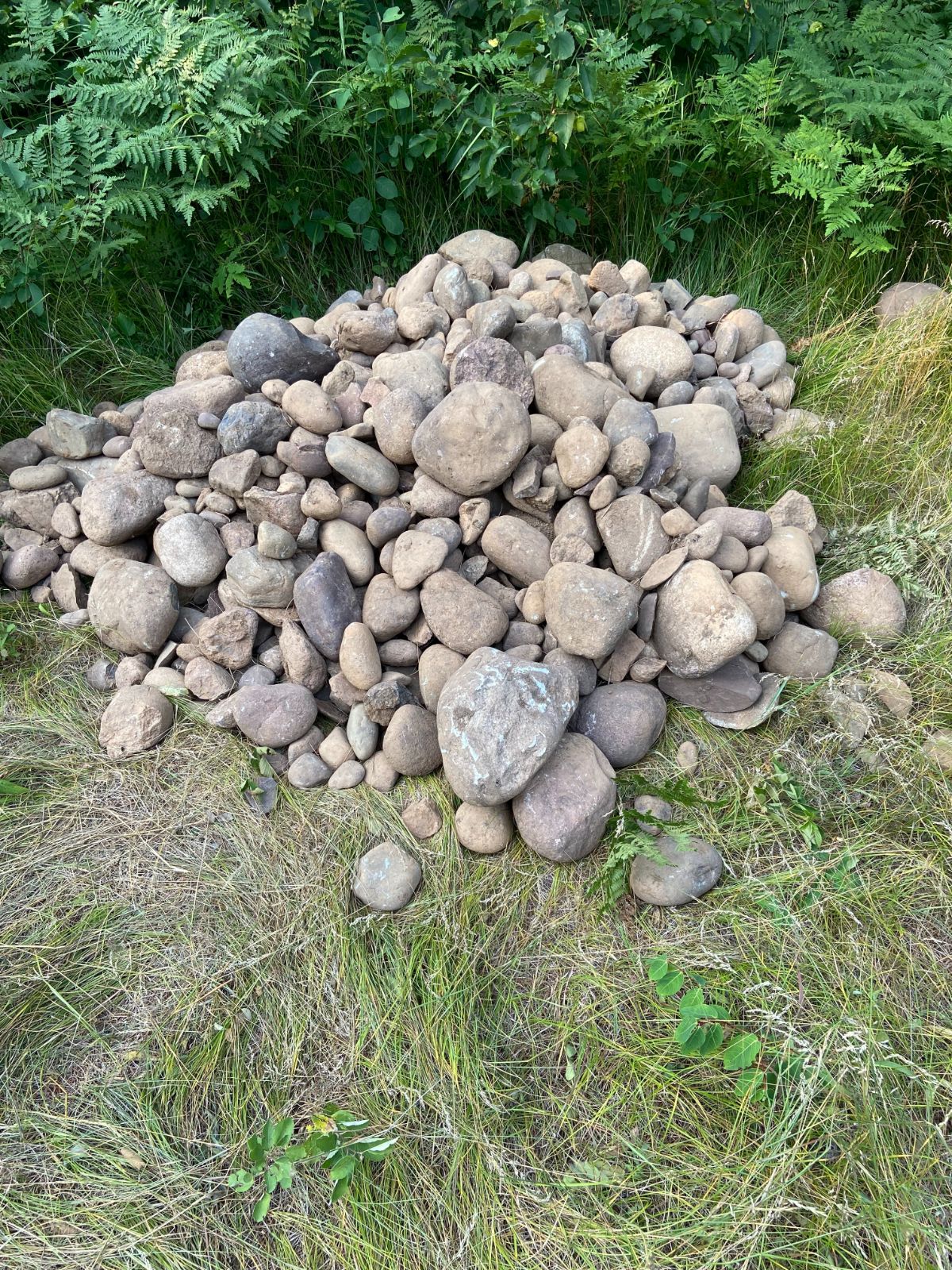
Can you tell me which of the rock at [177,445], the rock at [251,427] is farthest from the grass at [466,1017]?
the rock at [251,427]

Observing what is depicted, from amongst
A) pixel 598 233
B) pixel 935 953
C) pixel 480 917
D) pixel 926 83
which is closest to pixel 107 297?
pixel 598 233

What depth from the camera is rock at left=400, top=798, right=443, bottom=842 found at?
241 centimetres

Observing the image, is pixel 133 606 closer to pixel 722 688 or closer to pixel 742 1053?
pixel 722 688

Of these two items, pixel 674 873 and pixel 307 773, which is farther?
pixel 307 773

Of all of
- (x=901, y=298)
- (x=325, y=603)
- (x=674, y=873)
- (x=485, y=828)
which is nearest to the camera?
(x=674, y=873)

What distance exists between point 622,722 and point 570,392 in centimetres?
108

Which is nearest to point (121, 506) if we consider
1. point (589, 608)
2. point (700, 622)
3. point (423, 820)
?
point (423, 820)

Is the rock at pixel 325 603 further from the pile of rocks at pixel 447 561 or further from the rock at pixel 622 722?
the rock at pixel 622 722

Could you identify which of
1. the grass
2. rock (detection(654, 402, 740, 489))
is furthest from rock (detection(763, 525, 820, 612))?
rock (detection(654, 402, 740, 489))

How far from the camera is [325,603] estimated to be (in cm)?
258

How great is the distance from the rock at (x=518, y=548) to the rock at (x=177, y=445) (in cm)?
98

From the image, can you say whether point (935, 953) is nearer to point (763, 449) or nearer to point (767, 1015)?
point (767, 1015)

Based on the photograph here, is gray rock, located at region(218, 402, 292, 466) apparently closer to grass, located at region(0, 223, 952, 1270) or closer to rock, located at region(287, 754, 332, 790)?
grass, located at region(0, 223, 952, 1270)

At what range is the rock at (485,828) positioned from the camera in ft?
7.71
